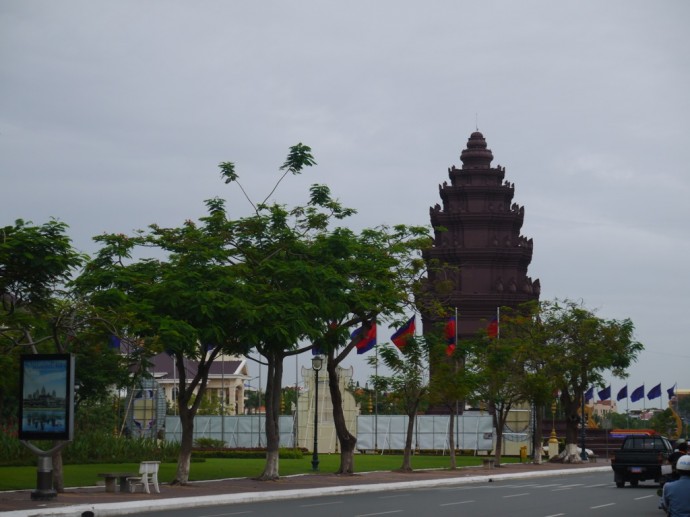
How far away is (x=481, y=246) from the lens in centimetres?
10519

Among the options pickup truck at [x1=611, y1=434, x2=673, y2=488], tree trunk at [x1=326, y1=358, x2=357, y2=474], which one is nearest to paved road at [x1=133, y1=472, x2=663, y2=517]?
pickup truck at [x1=611, y1=434, x2=673, y2=488]

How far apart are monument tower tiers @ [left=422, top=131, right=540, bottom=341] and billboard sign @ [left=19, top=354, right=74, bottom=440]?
76.1m

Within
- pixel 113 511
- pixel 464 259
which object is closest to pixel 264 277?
pixel 113 511

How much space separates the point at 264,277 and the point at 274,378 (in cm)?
399

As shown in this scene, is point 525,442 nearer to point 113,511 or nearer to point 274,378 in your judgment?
point 274,378

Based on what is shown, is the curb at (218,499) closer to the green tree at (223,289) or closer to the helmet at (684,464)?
the green tree at (223,289)

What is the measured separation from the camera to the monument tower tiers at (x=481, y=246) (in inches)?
4065

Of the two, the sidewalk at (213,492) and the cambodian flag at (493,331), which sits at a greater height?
the cambodian flag at (493,331)

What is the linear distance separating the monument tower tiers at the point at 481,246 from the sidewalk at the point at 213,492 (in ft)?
184

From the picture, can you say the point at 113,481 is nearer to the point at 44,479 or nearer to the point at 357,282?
the point at 44,479

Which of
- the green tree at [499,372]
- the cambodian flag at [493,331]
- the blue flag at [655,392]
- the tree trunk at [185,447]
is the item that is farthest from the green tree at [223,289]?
the blue flag at [655,392]

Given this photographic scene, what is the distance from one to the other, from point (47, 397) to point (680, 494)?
61.8 ft

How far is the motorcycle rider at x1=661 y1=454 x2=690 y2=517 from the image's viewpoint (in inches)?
481

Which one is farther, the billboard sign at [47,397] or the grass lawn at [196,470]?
the grass lawn at [196,470]
